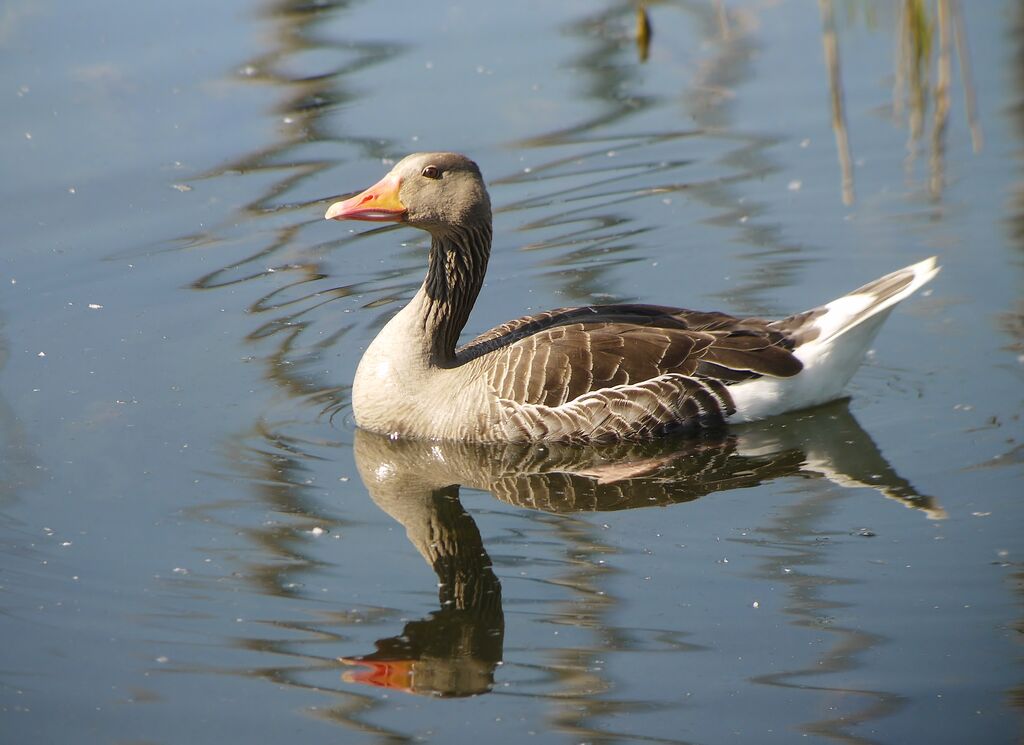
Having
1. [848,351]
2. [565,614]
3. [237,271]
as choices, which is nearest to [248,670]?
[565,614]

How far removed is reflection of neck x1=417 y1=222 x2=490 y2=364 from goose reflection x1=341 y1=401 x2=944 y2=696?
0.79 meters

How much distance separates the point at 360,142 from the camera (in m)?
14.1

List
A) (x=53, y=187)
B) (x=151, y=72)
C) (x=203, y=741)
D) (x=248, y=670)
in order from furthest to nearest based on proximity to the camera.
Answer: (x=151, y=72), (x=53, y=187), (x=248, y=670), (x=203, y=741)

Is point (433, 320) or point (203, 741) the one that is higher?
point (433, 320)

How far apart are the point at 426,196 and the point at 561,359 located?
1.38m

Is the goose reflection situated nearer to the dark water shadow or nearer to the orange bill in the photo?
the dark water shadow

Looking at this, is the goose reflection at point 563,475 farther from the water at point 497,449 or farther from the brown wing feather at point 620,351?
the brown wing feather at point 620,351

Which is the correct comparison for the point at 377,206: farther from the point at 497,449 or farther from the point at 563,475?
the point at 563,475

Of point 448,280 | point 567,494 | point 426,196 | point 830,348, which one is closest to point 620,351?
point 567,494

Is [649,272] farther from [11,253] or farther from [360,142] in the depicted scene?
[11,253]

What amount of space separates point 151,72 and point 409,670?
1048 centimetres

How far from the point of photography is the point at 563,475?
9.08 meters

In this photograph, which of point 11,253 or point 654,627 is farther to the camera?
point 11,253

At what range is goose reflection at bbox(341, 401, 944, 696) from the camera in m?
7.82
